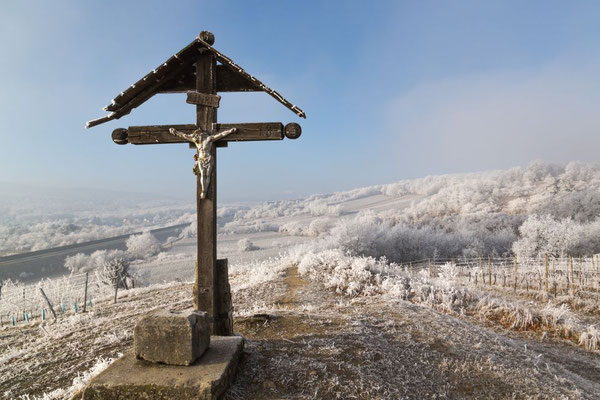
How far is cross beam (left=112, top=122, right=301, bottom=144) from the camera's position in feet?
14.7

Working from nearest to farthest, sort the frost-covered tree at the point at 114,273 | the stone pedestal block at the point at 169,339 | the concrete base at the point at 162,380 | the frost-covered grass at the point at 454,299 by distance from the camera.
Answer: the concrete base at the point at 162,380, the stone pedestal block at the point at 169,339, the frost-covered grass at the point at 454,299, the frost-covered tree at the point at 114,273

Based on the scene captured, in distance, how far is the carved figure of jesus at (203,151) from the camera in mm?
4383

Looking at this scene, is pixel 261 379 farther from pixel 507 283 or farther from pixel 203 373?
pixel 507 283

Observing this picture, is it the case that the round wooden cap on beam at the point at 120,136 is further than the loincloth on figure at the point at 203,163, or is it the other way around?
the round wooden cap on beam at the point at 120,136

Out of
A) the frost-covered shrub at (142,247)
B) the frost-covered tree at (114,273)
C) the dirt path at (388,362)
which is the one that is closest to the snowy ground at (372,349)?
the dirt path at (388,362)

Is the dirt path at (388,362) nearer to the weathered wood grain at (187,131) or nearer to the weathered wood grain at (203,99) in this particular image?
the weathered wood grain at (187,131)

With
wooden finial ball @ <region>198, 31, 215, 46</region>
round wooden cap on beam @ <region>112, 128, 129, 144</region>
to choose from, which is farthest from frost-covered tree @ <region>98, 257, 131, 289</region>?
wooden finial ball @ <region>198, 31, 215, 46</region>

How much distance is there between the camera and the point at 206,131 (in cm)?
455

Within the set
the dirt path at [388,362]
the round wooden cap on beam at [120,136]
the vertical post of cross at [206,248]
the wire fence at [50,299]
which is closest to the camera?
the dirt path at [388,362]

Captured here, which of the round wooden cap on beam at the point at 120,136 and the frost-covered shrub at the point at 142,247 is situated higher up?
the round wooden cap on beam at the point at 120,136

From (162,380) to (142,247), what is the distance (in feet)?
125

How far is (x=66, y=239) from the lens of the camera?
4212cm

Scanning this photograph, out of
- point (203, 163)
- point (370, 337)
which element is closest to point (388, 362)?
point (370, 337)

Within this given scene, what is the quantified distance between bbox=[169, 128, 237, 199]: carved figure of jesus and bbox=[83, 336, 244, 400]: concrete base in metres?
2.13
